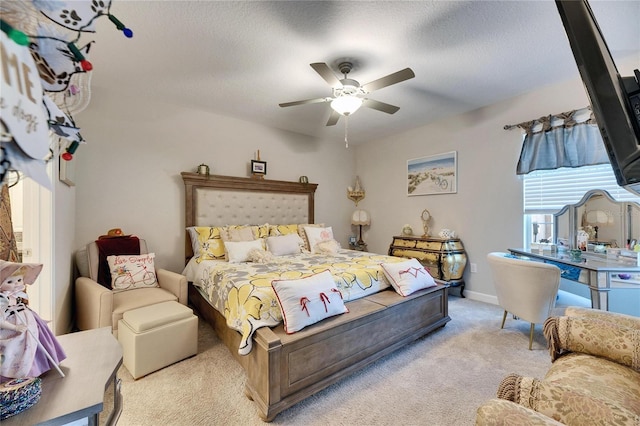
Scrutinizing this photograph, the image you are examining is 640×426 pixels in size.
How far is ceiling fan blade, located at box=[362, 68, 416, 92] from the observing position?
2.05 meters

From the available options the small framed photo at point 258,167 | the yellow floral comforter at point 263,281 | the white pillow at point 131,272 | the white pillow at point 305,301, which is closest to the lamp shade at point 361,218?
the yellow floral comforter at point 263,281

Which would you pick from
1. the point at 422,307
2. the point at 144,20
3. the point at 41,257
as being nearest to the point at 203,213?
the point at 41,257

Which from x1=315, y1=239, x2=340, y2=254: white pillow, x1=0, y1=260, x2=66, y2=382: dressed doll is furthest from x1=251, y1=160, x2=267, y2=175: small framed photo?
x1=0, y1=260, x2=66, y2=382: dressed doll

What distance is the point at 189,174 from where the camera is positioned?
137 inches

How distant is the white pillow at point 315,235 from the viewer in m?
3.85

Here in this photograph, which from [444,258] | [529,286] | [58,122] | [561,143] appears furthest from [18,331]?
[561,143]

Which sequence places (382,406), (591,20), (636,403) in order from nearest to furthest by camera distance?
(591,20) → (636,403) → (382,406)

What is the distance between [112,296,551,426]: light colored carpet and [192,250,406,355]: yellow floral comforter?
0.39 m

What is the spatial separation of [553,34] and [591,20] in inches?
71.3

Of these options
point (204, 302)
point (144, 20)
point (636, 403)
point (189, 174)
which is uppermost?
point (144, 20)

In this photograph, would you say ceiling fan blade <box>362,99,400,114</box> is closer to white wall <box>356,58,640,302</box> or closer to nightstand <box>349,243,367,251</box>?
white wall <box>356,58,640,302</box>

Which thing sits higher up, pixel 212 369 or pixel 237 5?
pixel 237 5

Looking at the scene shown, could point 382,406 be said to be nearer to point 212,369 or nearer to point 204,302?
point 212,369

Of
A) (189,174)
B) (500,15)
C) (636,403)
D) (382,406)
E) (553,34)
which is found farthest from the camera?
(189,174)
